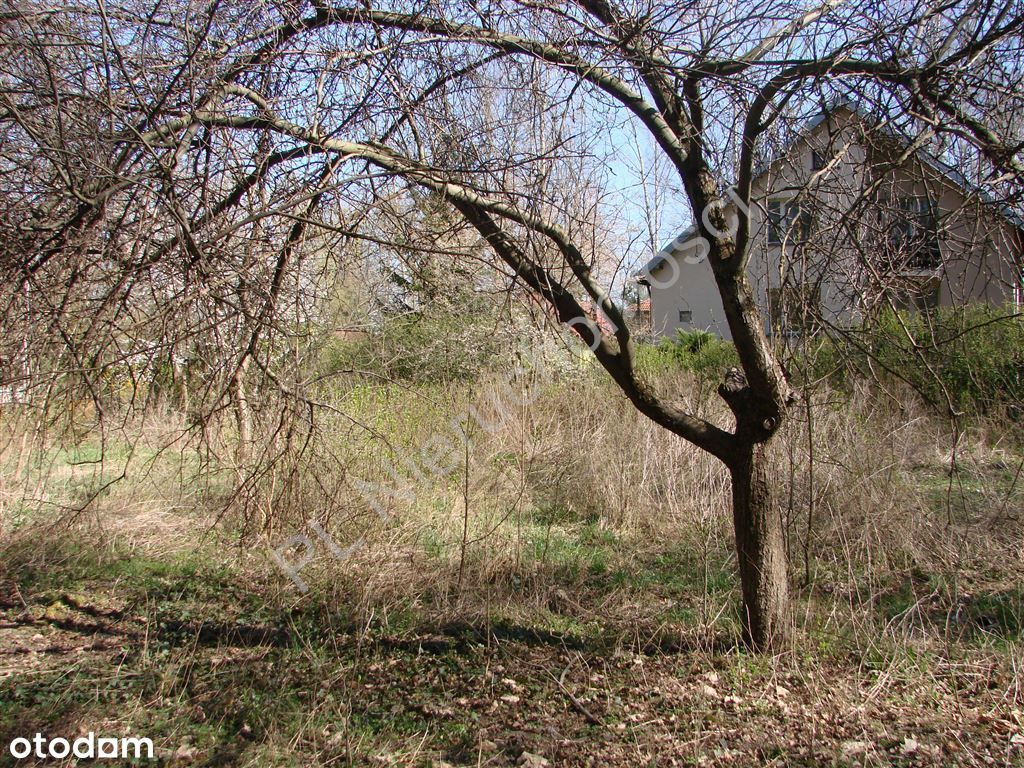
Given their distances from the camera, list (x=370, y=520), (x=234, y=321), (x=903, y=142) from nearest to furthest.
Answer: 1. (x=903, y=142)
2. (x=234, y=321)
3. (x=370, y=520)

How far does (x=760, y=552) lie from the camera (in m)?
3.30

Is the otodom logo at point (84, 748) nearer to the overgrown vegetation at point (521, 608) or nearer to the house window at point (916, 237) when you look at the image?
the overgrown vegetation at point (521, 608)

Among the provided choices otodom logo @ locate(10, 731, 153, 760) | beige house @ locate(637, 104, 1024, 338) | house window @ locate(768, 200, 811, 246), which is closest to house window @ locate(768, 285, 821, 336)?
beige house @ locate(637, 104, 1024, 338)

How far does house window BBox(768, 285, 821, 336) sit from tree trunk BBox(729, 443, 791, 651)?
60cm

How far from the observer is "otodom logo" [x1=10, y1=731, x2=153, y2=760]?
2.70 meters

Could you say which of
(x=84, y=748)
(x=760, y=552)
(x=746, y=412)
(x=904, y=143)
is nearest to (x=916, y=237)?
(x=904, y=143)

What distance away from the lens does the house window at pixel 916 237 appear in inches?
127

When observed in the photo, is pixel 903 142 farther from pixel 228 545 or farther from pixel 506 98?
pixel 228 545

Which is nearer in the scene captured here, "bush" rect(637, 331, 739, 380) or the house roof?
the house roof

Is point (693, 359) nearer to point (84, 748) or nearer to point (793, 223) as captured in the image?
point (793, 223)

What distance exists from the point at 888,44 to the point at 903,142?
1.83 ft

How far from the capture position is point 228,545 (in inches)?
210

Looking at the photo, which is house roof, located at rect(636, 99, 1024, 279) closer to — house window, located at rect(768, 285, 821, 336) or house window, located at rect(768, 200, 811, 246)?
house window, located at rect(768, 200, 811, 246)

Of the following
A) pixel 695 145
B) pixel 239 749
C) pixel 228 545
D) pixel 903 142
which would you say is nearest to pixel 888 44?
pixel 903 142
